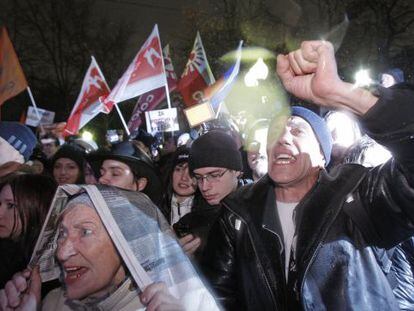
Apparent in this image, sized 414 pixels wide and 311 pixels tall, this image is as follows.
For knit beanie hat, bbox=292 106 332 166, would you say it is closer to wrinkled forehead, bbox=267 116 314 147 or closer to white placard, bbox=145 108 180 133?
wrinkled forehead, bbox=267 116 314 147

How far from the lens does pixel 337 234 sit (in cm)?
211

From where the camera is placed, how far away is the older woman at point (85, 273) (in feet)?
6.34

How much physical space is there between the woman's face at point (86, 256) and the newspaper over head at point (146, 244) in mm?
172

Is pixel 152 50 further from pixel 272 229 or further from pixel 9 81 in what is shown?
pixel 272 229

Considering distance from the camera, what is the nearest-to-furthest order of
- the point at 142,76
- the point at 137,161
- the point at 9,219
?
the point at 9,219 → the point at 137,161 → the point at 142,76

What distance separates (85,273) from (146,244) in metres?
0.48

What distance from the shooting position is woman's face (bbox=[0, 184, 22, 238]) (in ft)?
10.2

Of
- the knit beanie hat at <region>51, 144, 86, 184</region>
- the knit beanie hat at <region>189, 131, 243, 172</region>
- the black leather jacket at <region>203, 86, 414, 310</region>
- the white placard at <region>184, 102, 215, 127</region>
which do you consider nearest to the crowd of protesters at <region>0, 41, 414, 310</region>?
the black leather jacket at <region>203, 86, 414, 310</region>

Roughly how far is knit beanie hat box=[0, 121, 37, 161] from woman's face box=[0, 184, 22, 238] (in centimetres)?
123

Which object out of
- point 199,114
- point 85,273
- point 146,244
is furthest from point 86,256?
point 199,114

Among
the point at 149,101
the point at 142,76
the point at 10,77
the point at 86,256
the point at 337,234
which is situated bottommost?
the point at 337,234

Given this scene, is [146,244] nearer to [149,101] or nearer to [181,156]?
[181,156]

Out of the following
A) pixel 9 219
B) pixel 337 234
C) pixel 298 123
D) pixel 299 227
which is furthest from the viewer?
Answer: pixel 9 219

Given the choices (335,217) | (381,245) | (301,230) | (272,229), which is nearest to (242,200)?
(272,229)
